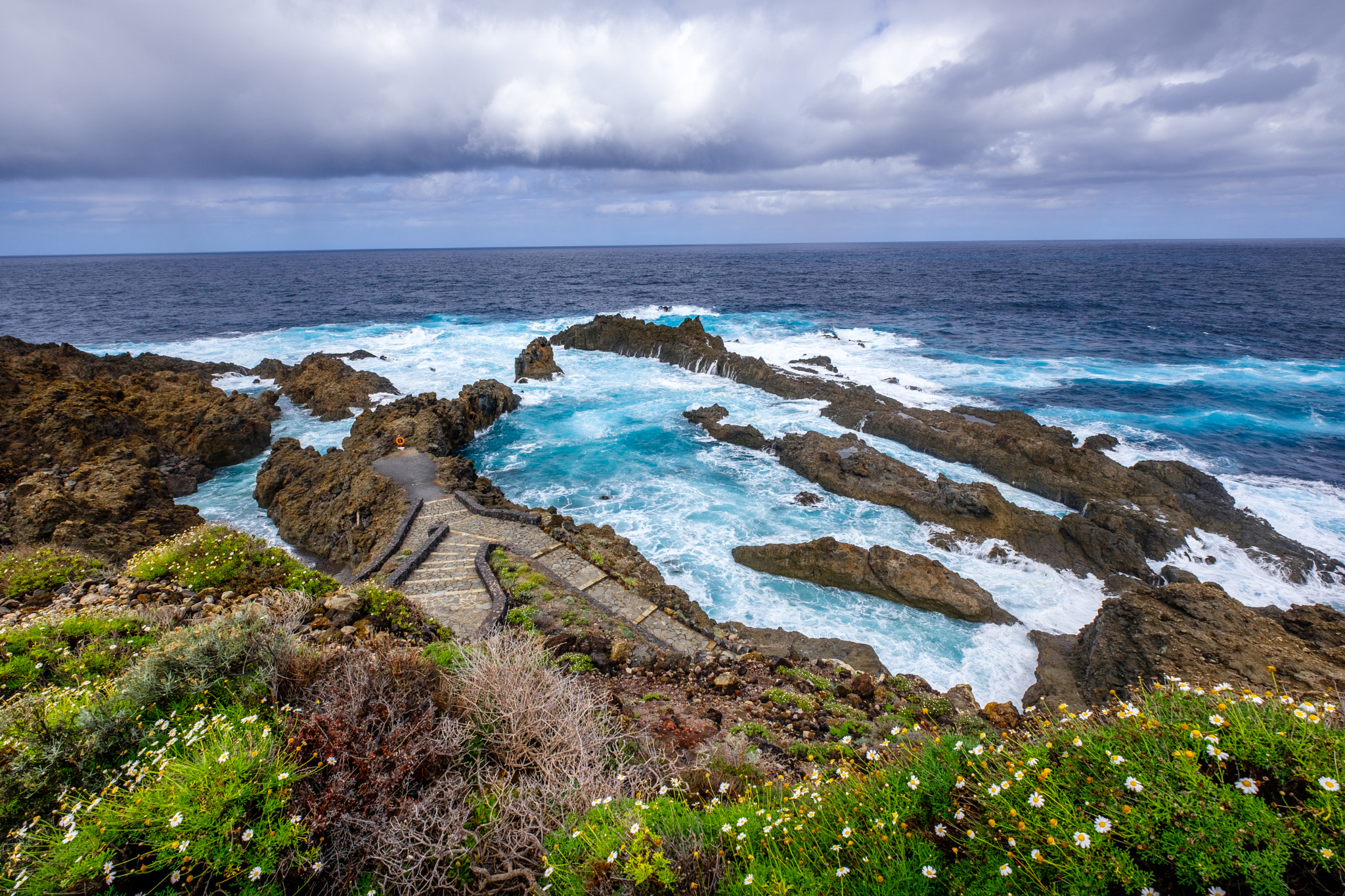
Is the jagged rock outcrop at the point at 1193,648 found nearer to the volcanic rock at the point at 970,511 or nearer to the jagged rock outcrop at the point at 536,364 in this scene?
the volcanic rock at the point at 970,511

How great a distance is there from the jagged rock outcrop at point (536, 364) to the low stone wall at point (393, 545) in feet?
67.3

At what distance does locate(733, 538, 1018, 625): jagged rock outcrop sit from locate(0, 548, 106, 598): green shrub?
47.8ft

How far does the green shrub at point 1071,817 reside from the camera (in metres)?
2.71

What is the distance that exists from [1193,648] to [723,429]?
17683 millimetres

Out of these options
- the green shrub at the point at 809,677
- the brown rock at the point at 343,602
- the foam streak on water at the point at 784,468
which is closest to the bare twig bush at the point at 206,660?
the brown rock at the point at 343,602

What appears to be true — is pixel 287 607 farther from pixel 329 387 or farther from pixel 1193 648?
pixel 329 387

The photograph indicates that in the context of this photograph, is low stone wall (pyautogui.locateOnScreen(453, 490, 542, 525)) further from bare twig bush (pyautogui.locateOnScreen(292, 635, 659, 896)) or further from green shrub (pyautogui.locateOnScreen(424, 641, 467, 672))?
bare twig bush (pyautogui.locateOnScreen(292, 635, 659, 896))

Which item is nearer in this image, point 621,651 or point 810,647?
point 621,651

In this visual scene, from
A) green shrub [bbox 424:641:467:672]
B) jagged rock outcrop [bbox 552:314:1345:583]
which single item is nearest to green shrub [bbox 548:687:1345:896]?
green shrub [bbox 424:641:467:672]

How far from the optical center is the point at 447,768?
195 inches

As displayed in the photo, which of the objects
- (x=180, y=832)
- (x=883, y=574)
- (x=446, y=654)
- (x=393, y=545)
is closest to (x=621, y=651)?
(x=446, y=654)

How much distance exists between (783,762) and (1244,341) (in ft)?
196

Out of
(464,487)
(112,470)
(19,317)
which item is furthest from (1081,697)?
(19,317)

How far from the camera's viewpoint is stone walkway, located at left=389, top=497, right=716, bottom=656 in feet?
35.9
